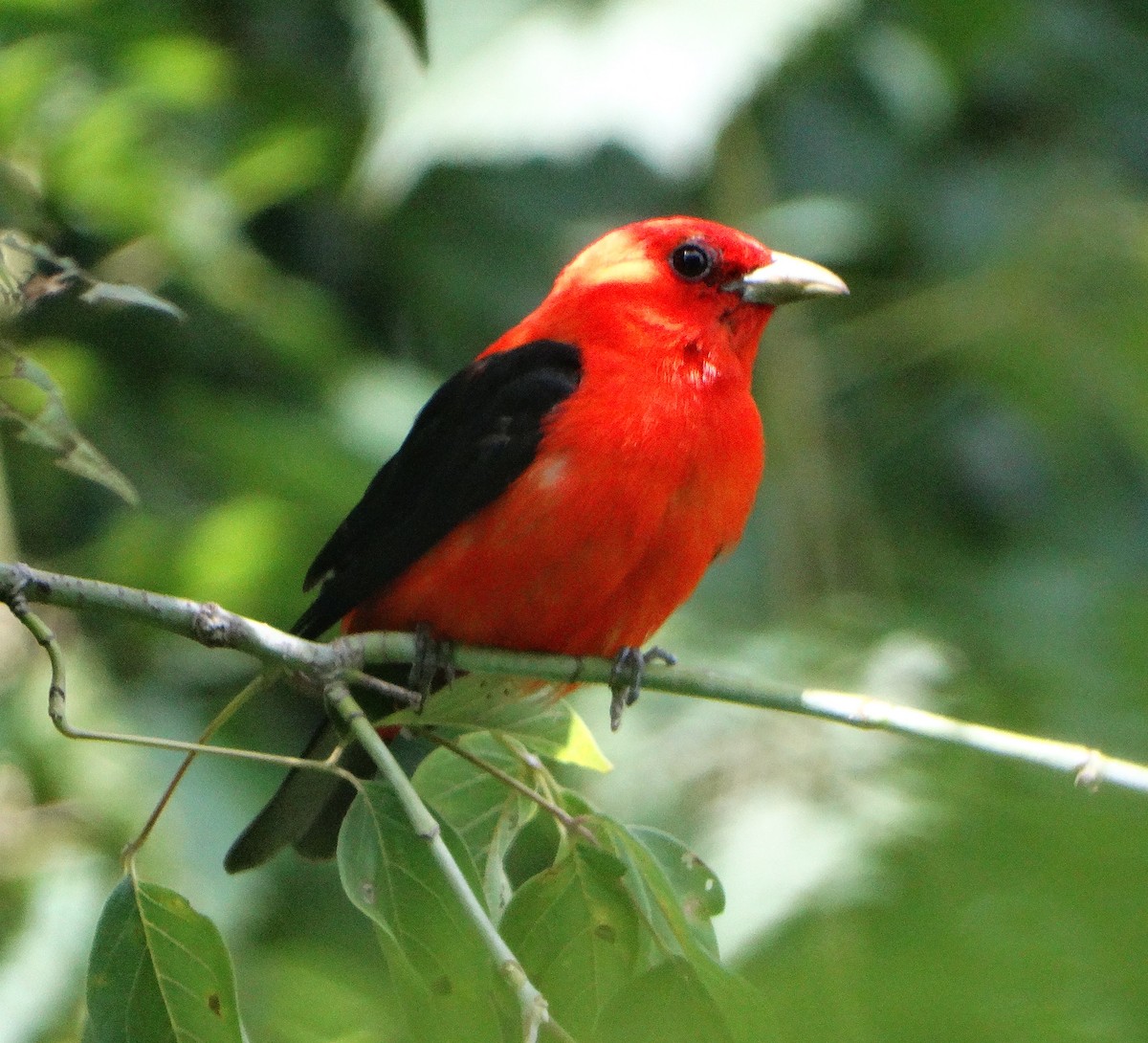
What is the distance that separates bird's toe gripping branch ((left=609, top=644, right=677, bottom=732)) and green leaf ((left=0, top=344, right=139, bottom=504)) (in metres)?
1.11

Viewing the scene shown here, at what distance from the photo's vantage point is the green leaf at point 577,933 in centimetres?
192

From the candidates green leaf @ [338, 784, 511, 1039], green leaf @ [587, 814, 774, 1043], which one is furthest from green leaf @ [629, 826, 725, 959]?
green leaf @ [338, 784, 511, 1039]

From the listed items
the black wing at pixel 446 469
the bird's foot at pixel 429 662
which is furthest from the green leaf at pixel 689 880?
the black wing at pixel 446 469

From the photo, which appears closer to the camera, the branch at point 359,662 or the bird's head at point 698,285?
the branch at point 359,662

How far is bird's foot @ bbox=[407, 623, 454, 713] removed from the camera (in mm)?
3102

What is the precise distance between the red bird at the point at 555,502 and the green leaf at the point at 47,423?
4.10 feet

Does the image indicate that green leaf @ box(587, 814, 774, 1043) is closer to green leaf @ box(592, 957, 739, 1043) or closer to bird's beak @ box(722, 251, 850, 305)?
green leaf @ box(592, 957, 739, 1043)

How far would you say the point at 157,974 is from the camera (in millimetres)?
1837

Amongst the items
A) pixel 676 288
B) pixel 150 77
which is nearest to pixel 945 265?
pixel 676 288

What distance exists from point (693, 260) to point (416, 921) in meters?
2.34

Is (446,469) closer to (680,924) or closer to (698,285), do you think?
(698,285)

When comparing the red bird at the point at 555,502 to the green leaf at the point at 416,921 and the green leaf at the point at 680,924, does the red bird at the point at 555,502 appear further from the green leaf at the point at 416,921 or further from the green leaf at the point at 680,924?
the green leaf at the point at 416,921

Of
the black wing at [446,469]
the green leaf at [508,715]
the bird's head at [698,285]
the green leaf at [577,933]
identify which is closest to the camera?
the green leaf at [577,933]

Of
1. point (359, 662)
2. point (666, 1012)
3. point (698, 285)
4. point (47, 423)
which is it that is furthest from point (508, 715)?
point (698, 285)
